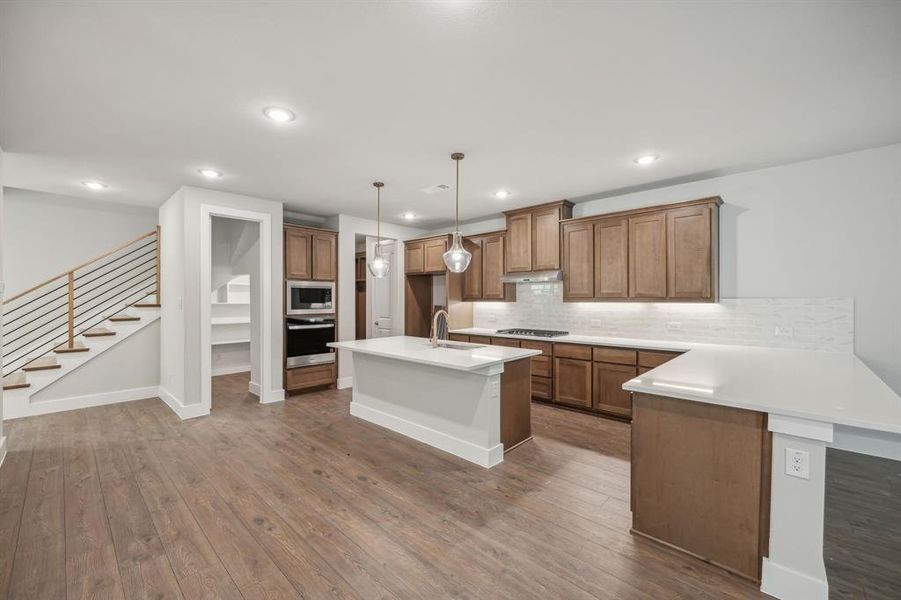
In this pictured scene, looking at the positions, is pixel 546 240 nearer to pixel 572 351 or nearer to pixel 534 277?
pixel 534 277

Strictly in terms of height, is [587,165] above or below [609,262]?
above

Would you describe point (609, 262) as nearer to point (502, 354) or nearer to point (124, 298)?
point (502, 354)

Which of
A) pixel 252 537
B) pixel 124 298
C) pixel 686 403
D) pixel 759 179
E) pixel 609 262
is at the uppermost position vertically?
pixel 759 179

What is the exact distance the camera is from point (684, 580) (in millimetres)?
1812

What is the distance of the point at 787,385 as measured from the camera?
207cm

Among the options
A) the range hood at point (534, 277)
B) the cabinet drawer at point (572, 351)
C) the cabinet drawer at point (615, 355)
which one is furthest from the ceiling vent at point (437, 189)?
the cabinet drawer at point (615, 355)

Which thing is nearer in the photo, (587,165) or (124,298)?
(587,165)

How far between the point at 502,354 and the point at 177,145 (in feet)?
10.9

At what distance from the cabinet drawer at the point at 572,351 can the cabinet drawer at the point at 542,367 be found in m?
0.15

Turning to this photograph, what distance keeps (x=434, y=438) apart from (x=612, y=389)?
6.91ft

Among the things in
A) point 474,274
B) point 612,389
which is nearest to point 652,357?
point 612,389

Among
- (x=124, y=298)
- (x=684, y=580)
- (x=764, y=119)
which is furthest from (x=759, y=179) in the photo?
(x=124, y=298)

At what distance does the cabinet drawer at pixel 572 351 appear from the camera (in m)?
4.32

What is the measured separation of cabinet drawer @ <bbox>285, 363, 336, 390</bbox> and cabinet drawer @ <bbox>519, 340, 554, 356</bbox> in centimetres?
290
